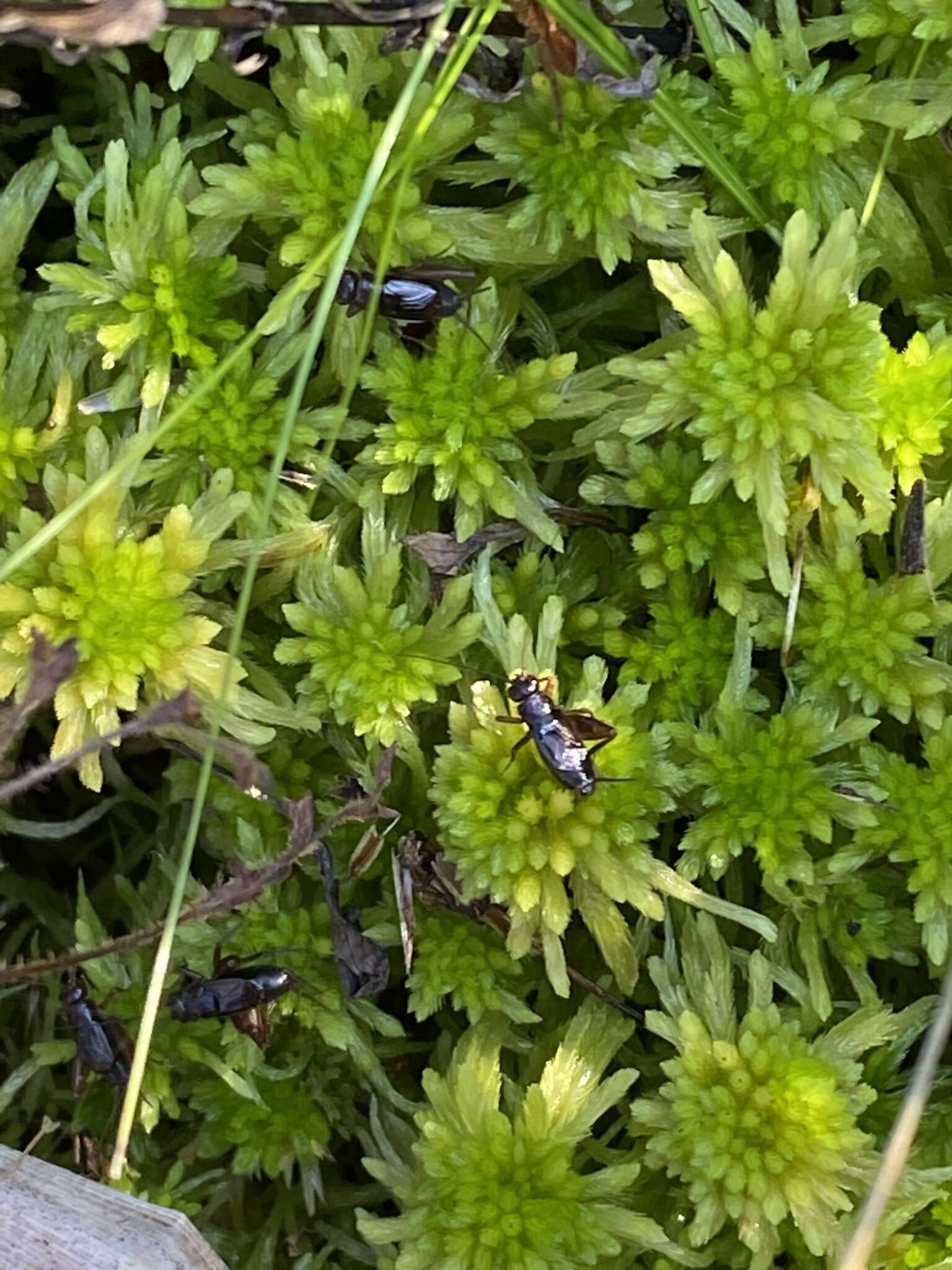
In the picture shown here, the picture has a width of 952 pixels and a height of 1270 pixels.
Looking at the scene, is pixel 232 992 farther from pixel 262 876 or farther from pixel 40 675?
pixel 40 675

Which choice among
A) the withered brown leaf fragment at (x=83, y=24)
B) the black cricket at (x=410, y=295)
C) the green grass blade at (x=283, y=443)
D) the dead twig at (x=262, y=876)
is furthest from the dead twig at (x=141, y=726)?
the withered brown leaf fragment at (x=83, y=24)

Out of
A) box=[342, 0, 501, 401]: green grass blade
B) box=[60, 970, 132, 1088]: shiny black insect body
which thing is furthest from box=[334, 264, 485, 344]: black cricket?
box=[60, 970, 132, 1088]: shiny black insect body

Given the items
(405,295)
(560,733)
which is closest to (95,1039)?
(560,733)

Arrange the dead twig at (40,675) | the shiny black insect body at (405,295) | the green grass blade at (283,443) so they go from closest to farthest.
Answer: the green grass blade at (283,443) → the dead twig at (40,675) → the shiny black insect body at (405,295)

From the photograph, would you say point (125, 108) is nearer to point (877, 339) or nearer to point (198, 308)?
point (198, 308)

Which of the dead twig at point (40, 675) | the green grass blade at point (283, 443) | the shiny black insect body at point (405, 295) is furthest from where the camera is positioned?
the shiny black insect body at point (405, 295)

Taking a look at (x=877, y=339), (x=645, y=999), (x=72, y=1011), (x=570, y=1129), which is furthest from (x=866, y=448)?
(x=72, y=1011)

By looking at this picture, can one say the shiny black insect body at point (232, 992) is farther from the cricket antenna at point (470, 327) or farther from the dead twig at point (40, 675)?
the cricket antenna at point (470, 327)
